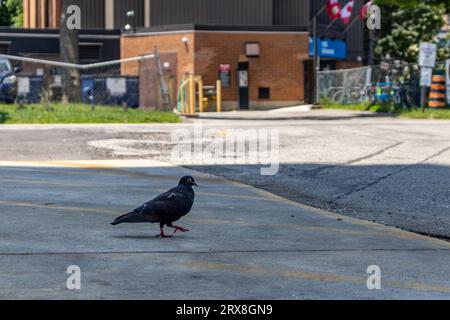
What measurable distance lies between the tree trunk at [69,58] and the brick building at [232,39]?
7.91 metres

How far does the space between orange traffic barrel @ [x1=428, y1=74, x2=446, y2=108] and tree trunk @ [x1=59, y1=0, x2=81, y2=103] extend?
13898mm

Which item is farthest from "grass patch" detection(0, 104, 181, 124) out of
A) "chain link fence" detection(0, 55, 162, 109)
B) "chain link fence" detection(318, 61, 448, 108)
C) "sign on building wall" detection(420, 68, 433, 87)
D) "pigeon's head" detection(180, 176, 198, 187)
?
"pigeon's head" detection(180, 176, 198, 187)

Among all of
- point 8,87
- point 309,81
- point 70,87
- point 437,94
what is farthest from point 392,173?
point 309,81

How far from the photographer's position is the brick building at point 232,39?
48625 millimetres

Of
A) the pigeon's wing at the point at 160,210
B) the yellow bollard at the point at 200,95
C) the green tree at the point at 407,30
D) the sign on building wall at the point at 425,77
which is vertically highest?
the green tree at the point at 407,30

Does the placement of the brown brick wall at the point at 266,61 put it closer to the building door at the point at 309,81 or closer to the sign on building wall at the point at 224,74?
the sign on building wall at the point at 224,74

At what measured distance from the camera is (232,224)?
11852 millimetres

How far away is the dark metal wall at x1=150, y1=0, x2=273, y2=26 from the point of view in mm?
51938

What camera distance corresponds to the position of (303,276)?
344 inches

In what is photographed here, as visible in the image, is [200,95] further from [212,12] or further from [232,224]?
[232,224]

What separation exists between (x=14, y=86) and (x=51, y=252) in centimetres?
3006

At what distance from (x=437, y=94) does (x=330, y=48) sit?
51.4 ft

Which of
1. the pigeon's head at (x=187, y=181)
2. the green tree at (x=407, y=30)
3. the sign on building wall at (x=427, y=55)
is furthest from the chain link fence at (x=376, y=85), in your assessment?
the pigeon's head at (x=187, y=181)
